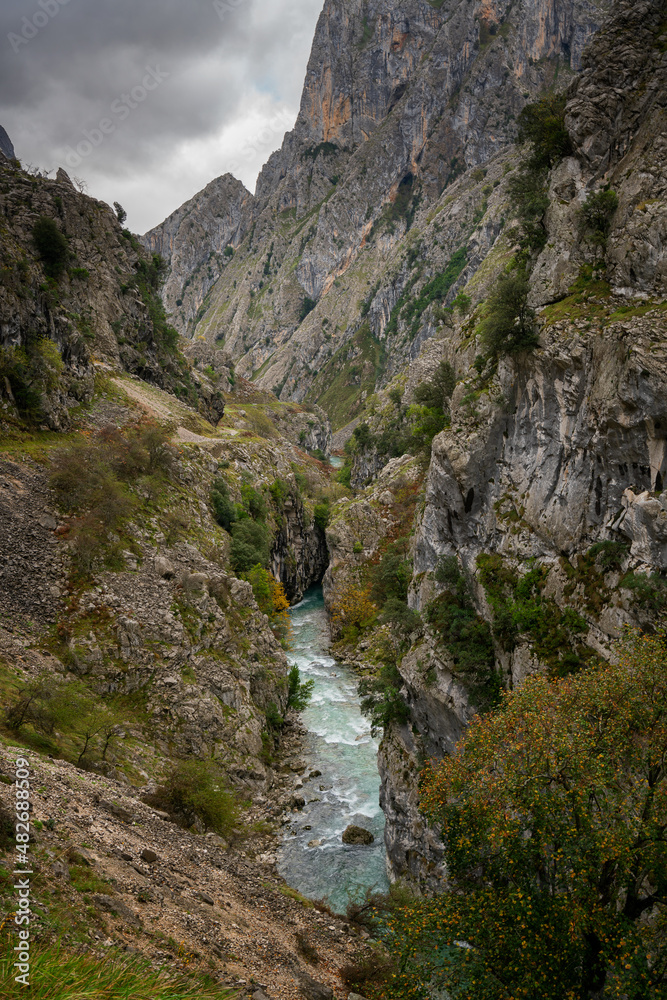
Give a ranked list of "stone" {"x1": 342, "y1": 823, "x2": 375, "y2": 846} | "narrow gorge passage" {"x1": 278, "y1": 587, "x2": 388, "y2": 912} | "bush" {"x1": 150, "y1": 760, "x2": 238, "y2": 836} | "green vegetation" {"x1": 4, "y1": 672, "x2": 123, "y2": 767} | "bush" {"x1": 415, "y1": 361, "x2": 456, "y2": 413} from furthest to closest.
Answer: "bush" {"x1": 415, "y1": 361, "x2": 456, "y2": 413} → "stone" {"x1": 342, "y1": 823, "x2": 375, "y2": 846} → "narrow gorge passage" {"x1": 278, "y1": 587, "x2": 388, "y2": 912} → "bush" {"x1": 150, "y1": 760, "x2": 238, "y2": 836} → "green vegetation" {"x1": 4, "y1": 672, "x2": 123, "y2": 767}

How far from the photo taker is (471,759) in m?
15.1

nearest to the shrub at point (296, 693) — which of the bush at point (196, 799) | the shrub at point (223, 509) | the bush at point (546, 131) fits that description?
the shrub at point (223, 509)

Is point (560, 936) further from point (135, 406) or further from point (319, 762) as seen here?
point (135, 406)

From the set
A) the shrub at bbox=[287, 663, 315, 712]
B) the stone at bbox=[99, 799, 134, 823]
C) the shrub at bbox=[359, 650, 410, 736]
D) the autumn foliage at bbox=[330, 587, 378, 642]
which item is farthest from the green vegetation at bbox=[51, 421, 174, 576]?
the autumn foliage at bbox=[330, 587, 378, 642]

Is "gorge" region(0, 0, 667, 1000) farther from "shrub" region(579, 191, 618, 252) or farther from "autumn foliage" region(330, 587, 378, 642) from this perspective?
"autumn foliage" region(330, 587, 378, 642)

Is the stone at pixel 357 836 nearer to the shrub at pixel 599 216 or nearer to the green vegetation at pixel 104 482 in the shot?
the green vegetation at pixel 104 482

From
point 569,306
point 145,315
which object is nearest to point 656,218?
point 569,306

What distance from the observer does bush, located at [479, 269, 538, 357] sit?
25359mm

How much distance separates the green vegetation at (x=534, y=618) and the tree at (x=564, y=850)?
221 inches

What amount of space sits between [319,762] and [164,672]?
1498 centimetres

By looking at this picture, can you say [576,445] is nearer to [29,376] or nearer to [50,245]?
[29,376]

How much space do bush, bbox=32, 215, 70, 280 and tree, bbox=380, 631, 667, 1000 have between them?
5748cm

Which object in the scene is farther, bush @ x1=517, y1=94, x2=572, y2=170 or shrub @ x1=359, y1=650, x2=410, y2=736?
shrub @ x1=359, y1=650, x2=410, y2=736

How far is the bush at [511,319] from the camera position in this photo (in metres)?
25.4
